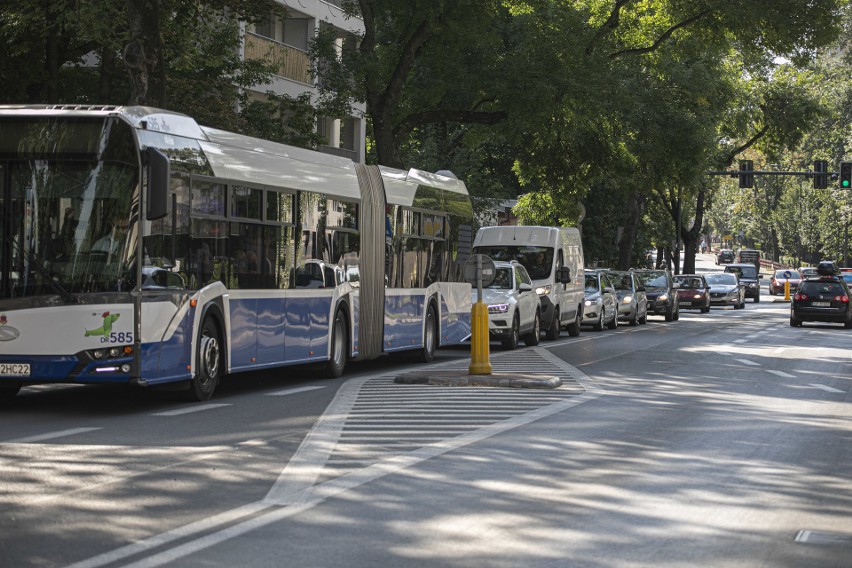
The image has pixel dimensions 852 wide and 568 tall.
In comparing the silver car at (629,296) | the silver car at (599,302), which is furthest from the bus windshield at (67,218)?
the silver car at (629,296)

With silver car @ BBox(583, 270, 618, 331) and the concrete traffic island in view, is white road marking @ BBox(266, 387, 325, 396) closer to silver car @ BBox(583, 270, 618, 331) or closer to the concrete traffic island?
the concrete traffic island

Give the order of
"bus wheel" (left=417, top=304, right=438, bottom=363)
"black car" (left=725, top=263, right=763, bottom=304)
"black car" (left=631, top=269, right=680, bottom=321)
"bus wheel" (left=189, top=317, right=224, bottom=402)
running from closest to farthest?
"bus wheel" (left=189, top=317, right=224, bottom=402), "bus wheel" (left=417, top=304, right=438, bottom=363), "black car" (left=631, top=269, right=680, bottom=321), "black car" (left=725, top=263, right=763, bottom=304)

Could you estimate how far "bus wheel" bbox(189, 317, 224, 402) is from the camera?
16.5m

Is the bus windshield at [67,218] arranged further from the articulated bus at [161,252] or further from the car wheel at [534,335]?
the car wheel at [534,335]

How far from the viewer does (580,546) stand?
→ 772 cm

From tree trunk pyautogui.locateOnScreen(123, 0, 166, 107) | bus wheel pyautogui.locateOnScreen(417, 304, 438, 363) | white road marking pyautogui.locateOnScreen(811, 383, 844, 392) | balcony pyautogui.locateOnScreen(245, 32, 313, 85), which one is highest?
balcony pyautogui.locateOnScreen(245, 32, 313, 85)

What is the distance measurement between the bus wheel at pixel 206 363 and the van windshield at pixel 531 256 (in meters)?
18.3

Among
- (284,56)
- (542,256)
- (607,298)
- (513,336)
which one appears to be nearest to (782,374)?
(513,336)

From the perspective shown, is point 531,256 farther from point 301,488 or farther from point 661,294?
point 301,488

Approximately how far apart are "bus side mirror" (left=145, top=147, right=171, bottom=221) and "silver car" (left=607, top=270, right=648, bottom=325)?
31.7 meters

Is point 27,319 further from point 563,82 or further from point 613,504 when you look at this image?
point 563,82

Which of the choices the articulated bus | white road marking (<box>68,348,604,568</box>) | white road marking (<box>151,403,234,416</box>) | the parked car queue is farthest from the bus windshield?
the parked car queue

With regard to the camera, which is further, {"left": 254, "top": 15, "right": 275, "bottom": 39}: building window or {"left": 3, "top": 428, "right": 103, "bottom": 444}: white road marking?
{"left": 254, "top": 15, "right": 275, "bottom": 39}: building window

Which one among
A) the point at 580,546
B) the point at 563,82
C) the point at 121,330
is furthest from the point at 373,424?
the point at 563,82
